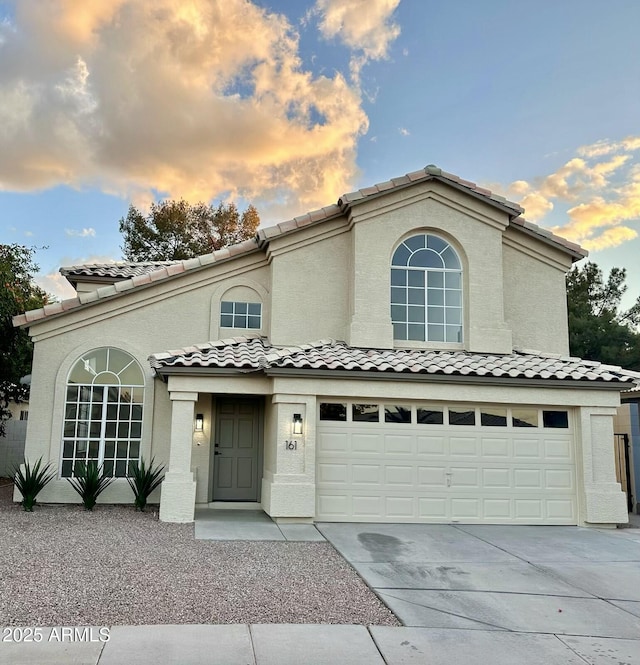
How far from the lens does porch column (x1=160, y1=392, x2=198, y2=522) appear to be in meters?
11.3

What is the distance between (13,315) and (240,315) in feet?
21.1

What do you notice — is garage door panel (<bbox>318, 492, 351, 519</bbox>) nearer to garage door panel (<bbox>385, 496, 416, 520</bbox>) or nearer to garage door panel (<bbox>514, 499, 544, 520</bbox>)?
garage door panel (<bbox>385, 496, 416, 520</bbox>)

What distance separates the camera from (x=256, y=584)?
23.7 ft

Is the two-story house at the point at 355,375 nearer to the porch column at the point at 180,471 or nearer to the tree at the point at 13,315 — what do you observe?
the porch column at the point at 180,471

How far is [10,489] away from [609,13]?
1909cm

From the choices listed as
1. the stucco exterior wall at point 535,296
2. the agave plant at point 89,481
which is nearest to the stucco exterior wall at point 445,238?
the stucco exterior wall at point 535,296

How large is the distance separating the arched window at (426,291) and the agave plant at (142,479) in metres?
6.32

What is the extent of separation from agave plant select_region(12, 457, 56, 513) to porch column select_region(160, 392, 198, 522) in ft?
10.4

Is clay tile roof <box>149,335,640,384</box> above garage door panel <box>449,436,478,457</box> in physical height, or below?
above

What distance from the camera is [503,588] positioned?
24.5 feet

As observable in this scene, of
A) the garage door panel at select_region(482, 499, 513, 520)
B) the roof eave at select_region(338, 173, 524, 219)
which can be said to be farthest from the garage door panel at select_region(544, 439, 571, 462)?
the roof eave at select_region(338, 173, 524, 219)

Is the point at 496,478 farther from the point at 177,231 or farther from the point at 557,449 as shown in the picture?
the point at 177,231

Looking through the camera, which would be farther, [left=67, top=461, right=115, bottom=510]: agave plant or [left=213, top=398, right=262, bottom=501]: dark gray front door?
[left=213, top=398, right=262, bottom=501]: dark gray front door

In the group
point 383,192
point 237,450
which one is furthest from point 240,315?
point 383,192
